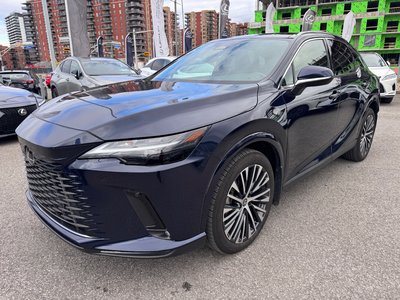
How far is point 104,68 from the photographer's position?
7992mm

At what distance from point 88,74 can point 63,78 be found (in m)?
1.48

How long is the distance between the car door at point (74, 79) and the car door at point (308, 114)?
6.03 meters

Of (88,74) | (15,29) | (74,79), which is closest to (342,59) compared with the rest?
(88,74)

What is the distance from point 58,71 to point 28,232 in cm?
769

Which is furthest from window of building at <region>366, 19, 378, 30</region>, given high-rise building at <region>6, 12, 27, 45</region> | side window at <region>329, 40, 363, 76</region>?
high-rise building at <region>6, 12, 27, 45</region>

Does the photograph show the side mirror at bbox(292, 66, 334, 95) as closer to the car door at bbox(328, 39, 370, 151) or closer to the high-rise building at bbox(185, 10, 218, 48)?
the car door at bbox(328, 39, 370, 151)

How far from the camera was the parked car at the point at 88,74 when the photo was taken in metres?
7.29

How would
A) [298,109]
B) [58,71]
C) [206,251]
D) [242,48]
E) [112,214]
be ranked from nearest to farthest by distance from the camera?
[112,214] → [206,251] → [298,109] → [242,48] → [58,71]

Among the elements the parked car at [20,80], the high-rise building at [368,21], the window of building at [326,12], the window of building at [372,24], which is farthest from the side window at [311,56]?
the window of building at [326,12]

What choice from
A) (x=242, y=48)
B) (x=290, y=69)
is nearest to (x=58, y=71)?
(x=242, y=48)

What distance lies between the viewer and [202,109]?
6.35ft

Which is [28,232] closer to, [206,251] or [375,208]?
[206,251]

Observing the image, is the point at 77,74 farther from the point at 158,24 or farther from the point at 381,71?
the point at 158,24

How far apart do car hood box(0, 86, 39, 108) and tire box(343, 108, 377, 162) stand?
5451mm
